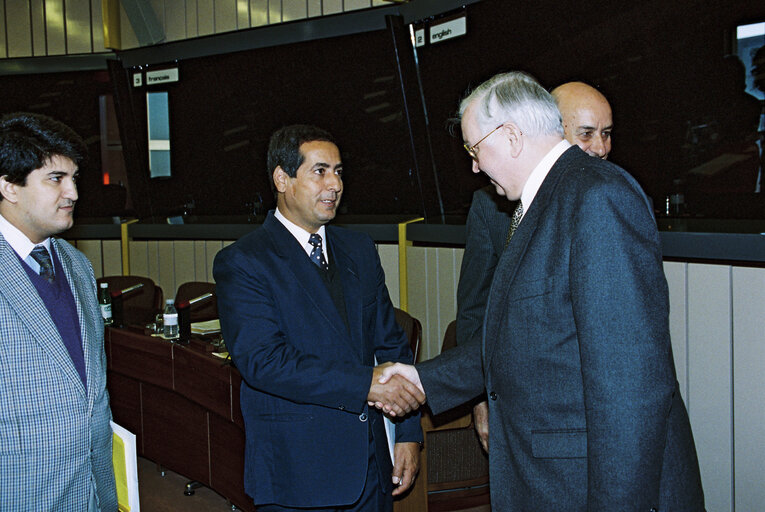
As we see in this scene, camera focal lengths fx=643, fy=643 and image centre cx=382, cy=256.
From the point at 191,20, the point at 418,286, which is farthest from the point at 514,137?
the point at 191,20

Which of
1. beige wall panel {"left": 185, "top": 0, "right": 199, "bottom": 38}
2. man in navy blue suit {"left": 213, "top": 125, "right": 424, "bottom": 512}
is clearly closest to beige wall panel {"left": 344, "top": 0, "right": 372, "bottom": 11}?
beige wall panel {"left": 185, "top": 0, "right": 199, "bottom": 38}

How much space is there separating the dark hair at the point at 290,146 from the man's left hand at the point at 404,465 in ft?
3.30

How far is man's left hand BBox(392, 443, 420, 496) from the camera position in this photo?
2.18m

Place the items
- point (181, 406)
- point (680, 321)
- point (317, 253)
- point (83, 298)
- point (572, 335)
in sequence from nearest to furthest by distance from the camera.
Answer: point (572, 335) < point (83, 298) < point (317, 253) < point (680, 321) < point (181, 406)

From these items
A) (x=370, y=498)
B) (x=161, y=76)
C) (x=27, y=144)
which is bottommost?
(x=370, y=498)

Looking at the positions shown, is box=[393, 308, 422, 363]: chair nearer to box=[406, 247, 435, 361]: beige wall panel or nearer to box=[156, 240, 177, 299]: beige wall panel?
box=[406, 247, 435, 361]: beige wall panel

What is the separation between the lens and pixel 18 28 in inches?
232

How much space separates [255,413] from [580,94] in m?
1.59

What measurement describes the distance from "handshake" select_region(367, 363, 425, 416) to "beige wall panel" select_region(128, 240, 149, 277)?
13.7 ft

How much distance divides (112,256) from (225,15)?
2.45 metres

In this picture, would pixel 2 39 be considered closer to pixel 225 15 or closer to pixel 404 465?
pixel 225 15

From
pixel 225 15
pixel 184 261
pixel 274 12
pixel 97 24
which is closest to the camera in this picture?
pixel 274 12

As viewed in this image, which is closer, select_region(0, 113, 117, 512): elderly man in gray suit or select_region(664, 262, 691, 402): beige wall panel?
select_region(0, 113, 117, 512): elderly man in gray suit

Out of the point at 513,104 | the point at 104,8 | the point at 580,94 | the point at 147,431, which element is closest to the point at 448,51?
the point at 580,94
